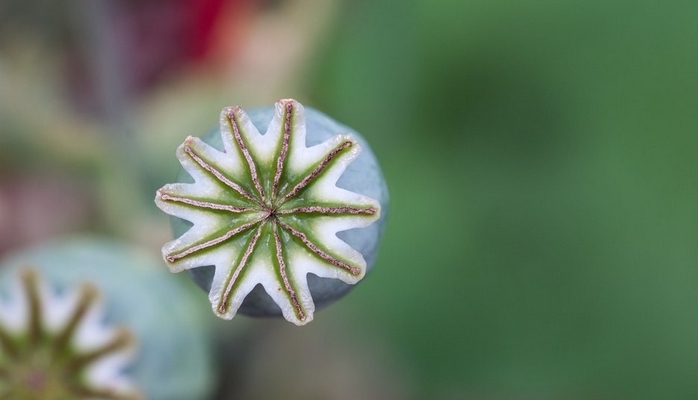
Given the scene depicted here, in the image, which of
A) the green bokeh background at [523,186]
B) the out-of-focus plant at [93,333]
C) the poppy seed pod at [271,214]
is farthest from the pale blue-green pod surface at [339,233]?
the green bokeh background at [523,186]

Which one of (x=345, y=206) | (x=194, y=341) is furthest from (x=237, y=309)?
(x=194, y=341)

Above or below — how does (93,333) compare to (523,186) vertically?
below

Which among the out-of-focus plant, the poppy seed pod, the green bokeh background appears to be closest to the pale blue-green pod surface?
the poppy seed pod

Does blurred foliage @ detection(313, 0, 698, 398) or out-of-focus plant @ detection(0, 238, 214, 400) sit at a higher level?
blurred foliage @ detection(313, 0, 698, 398)

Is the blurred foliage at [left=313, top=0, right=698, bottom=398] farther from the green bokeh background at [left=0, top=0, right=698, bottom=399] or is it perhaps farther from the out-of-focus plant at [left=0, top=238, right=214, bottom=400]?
the out-of-focus plant at [left=0, top=238, right=214, bottom=400]

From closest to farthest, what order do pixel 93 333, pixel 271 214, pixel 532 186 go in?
pixel 271 214 < pixel 93 333 < pixel 532 186

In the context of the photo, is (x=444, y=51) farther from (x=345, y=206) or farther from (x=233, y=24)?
(x=345, y=206)

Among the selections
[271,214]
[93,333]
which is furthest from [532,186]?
[271,214]

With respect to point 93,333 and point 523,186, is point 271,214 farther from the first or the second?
point 523,186
